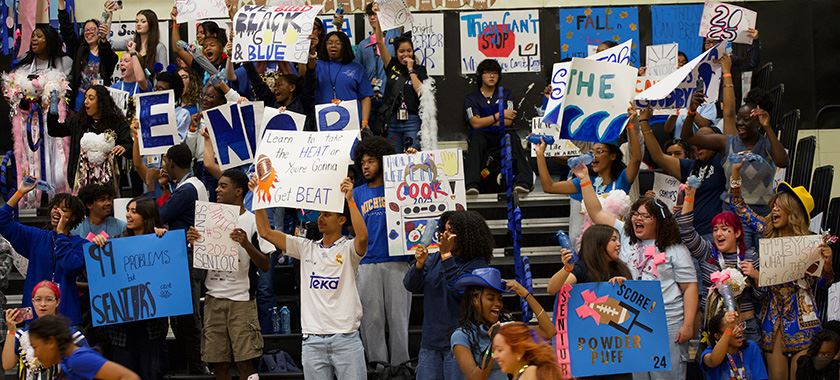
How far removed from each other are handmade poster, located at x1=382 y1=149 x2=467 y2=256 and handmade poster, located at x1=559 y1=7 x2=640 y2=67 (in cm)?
604

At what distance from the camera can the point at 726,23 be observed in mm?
14891

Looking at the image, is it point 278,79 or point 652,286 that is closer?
point 652,286

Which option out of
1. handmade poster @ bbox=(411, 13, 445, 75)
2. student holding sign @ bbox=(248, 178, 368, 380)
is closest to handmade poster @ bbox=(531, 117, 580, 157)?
handmade poster @ bbox=(411, 13, 445, 75)

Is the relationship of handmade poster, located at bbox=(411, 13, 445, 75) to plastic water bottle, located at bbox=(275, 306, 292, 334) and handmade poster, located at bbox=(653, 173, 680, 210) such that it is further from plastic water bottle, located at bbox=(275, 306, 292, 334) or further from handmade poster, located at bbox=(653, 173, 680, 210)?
plastic water bottle, located at bbox=(275, 306, 292, 334)

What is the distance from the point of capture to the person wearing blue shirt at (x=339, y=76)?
1388cm

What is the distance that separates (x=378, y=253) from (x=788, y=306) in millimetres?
3232

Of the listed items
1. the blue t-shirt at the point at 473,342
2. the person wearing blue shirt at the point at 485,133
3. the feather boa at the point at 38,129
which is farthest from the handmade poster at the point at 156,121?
the blue t-shirt at the point at 473,342

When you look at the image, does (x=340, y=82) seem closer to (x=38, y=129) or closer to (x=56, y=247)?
(x=38, y=129)

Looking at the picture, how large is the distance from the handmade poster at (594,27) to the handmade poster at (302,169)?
6370mm

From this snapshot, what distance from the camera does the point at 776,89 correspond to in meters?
15.4

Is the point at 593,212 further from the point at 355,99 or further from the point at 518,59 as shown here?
the point at 518,59

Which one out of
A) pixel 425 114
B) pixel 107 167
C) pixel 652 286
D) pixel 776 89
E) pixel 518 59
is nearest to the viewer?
pixel 652 286

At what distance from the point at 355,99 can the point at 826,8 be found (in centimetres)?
679

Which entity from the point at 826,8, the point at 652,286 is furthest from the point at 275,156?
the point at 826,8
